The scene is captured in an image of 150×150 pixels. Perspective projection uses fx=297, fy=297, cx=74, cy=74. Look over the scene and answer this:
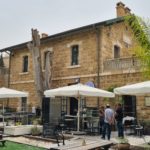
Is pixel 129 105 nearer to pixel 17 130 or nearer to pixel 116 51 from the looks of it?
pixel 116 51

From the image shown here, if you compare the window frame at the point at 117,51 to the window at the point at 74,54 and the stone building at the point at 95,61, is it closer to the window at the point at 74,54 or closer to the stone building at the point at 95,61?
the stone building at the point at 95,61

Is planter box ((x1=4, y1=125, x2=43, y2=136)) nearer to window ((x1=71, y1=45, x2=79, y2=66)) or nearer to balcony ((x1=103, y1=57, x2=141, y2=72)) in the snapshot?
balcony ((x1=103, y1=57, x2=141, y2=72))

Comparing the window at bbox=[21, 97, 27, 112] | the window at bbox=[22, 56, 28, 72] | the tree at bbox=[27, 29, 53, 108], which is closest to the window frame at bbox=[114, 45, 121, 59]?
the tree at bbox=[27, 29, 53, 108]

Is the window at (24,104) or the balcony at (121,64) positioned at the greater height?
the balcony at (121,64)

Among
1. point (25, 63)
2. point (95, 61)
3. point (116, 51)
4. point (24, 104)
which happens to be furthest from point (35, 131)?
point (25, 63)

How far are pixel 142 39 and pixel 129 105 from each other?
338 inches

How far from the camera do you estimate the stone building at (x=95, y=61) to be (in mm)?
17312

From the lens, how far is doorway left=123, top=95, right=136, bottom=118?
55.7 ft

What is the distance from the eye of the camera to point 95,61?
19250 mm

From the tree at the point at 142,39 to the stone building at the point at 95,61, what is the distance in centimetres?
727

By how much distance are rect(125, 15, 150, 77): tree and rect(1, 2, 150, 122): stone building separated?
286 inches

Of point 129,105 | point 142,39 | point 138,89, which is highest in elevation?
point 142,39

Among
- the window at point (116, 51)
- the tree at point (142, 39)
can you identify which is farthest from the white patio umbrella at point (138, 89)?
the window at point (116, 51)

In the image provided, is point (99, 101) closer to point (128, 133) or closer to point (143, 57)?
point (128, 133)
